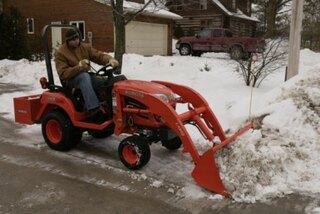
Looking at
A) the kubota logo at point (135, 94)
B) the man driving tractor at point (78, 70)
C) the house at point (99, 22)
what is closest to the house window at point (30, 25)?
the house at point (99, 22)

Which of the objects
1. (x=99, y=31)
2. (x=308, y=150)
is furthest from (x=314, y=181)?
(x=99, y=31)

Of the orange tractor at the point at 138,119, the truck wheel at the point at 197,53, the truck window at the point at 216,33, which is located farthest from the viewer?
the truck wheel at the point at 197,53

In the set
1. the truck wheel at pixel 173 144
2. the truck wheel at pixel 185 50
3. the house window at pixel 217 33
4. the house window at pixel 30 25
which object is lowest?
the truck wheel at pixel 173 144

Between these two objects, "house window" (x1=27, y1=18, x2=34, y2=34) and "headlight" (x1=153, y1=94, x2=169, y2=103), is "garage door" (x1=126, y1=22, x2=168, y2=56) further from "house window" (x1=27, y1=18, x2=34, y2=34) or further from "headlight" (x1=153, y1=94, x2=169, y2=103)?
"headlight" (x1=153, y1=94, x2=169, y2=103)

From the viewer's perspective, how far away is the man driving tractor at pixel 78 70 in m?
5.26

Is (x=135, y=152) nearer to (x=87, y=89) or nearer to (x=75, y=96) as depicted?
(x=87, y=89)

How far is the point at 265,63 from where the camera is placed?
9.73m

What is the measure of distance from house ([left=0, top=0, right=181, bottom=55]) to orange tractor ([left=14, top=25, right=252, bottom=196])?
14692mm

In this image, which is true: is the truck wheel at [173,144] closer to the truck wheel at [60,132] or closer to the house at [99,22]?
the truck wheel at [60,132]

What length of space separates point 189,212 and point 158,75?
924cm

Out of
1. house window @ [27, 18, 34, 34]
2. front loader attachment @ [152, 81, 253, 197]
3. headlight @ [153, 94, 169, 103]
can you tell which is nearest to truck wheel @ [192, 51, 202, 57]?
house window @ [27, 18, 34, 34]

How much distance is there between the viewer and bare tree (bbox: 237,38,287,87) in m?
9.77

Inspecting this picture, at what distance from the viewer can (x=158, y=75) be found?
12.8 m

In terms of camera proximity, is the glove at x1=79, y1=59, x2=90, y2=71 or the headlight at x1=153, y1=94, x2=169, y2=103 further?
the glove at x1=79, y1=59, x2=90, y2=71
